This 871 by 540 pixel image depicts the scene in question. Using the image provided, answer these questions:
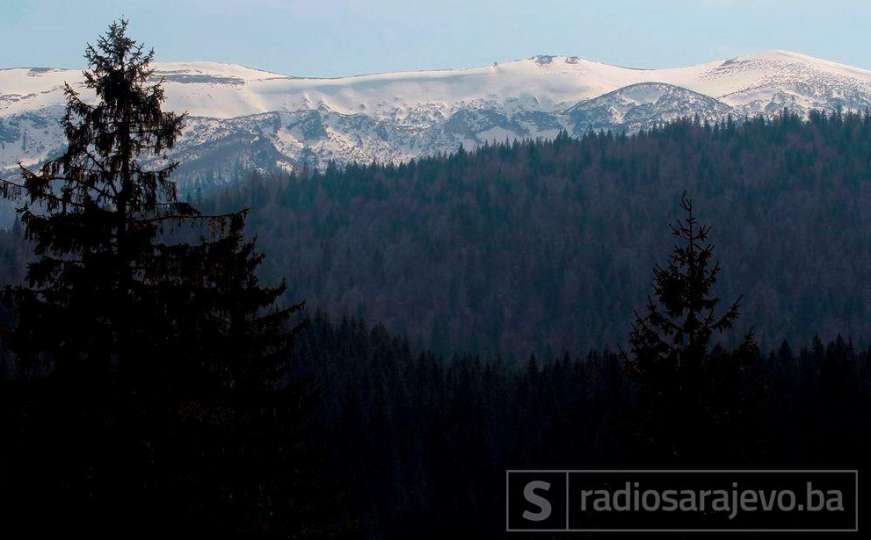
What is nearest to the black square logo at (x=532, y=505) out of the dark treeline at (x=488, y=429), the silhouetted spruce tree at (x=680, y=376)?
the dark treeline at (x=488, y=429)

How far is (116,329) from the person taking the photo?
63.5ft

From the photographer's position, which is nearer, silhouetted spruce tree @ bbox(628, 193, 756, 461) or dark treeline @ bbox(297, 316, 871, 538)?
silhouetted spruce tree @ bbox(628, 193, 756, 461)

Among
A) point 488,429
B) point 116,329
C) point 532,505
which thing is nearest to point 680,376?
point 116,329

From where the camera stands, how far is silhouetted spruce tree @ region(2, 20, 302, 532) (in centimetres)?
1916

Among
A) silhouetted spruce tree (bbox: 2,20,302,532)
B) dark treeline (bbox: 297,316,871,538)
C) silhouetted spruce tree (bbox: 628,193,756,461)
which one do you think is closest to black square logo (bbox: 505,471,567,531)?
dark treeline (bbox: 297,316,871,538)

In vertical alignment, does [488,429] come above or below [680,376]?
below

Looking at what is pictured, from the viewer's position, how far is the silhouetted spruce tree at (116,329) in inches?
754

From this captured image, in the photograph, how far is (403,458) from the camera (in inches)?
5344

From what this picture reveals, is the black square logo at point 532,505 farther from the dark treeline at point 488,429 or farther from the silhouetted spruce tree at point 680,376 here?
the silhouetted spruce tree at point 680,376

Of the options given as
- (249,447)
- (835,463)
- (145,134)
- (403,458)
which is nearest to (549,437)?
(403,458)

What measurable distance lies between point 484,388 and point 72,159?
147m

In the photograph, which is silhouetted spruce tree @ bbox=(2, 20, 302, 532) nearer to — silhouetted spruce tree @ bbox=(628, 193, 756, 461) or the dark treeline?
silhouetted spruce tree @ bbox=(628, 193, 756, 461)

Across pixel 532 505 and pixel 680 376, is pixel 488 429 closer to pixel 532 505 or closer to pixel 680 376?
pixel 532 505

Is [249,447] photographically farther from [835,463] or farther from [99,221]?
[835,463]
